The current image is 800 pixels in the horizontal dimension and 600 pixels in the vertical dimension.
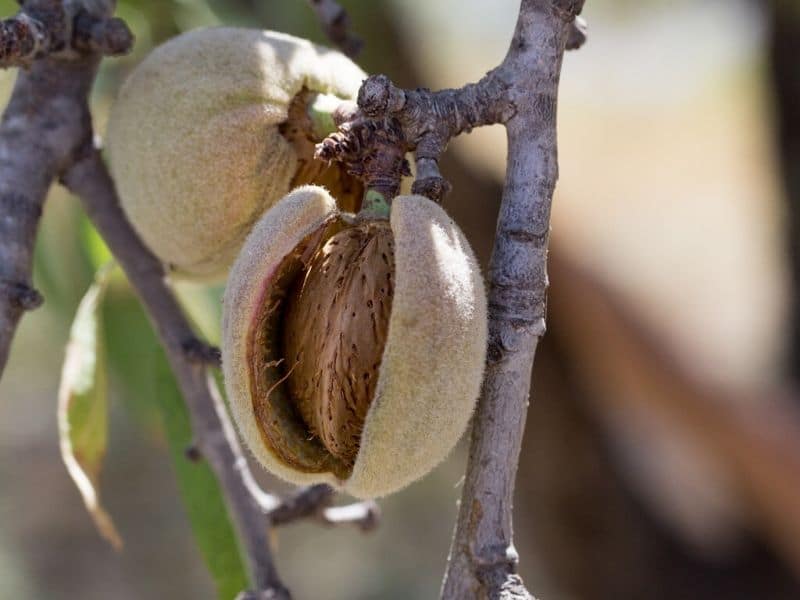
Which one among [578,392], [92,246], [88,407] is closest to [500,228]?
[88,407]

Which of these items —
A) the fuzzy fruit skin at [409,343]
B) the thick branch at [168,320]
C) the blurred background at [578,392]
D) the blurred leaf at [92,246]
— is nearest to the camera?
the fuzzy fruit skin at [409,343]

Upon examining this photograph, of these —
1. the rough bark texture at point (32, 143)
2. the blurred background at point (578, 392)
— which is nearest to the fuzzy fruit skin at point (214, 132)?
the rough bark texture at point (32, 143)

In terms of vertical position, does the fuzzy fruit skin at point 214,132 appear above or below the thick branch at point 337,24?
below

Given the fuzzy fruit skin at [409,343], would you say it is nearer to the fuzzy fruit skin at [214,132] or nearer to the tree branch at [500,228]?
the tree branch at [500,228]

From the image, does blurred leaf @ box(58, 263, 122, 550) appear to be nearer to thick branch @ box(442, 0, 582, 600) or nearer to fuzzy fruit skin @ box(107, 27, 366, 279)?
fuzzy fruit skin @ box(107, 27, 366, 279)

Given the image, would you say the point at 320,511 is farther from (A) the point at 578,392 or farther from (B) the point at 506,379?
(A) the point at 578,392

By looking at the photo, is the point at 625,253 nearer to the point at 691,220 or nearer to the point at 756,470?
the point at 691,220

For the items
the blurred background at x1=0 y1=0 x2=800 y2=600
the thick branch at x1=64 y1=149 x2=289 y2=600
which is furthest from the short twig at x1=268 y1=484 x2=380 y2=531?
the blurred background at x1=0 y1=0 x2=800 y2=600
